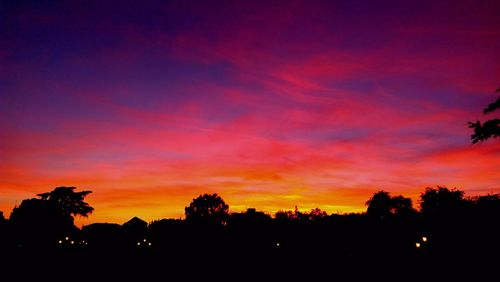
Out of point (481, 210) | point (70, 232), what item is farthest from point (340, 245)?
point (70, 232)

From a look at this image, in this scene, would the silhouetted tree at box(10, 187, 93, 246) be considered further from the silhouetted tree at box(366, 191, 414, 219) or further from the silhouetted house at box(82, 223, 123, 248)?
the silhouetted tree at box(366, 191, 414, 219)

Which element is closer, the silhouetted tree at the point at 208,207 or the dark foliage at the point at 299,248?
the dark foliage at the point at 299,248

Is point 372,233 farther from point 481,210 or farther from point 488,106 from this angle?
point 488,106

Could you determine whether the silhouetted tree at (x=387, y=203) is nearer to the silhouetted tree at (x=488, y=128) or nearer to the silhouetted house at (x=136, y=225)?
the silhouetted house at (x=136, y=225)

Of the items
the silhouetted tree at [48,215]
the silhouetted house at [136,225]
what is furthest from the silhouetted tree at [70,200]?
the silhouetted house at [136,225]

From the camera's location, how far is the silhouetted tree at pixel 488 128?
14328mm

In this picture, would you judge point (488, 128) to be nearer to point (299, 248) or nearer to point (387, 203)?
point (299, 248)

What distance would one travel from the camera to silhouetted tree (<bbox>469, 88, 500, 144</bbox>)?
1433 centimetres

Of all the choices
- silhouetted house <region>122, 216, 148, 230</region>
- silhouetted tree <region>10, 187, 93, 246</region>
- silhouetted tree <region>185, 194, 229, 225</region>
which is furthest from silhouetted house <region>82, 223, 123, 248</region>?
silhouetted tree <region>185, 194, 229, 225</region>

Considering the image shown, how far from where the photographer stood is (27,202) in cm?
5828

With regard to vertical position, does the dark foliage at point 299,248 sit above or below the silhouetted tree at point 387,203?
below

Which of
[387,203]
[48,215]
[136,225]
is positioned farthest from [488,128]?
[387,203]

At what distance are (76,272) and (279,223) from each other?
100ft

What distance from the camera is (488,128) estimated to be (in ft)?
47.4
